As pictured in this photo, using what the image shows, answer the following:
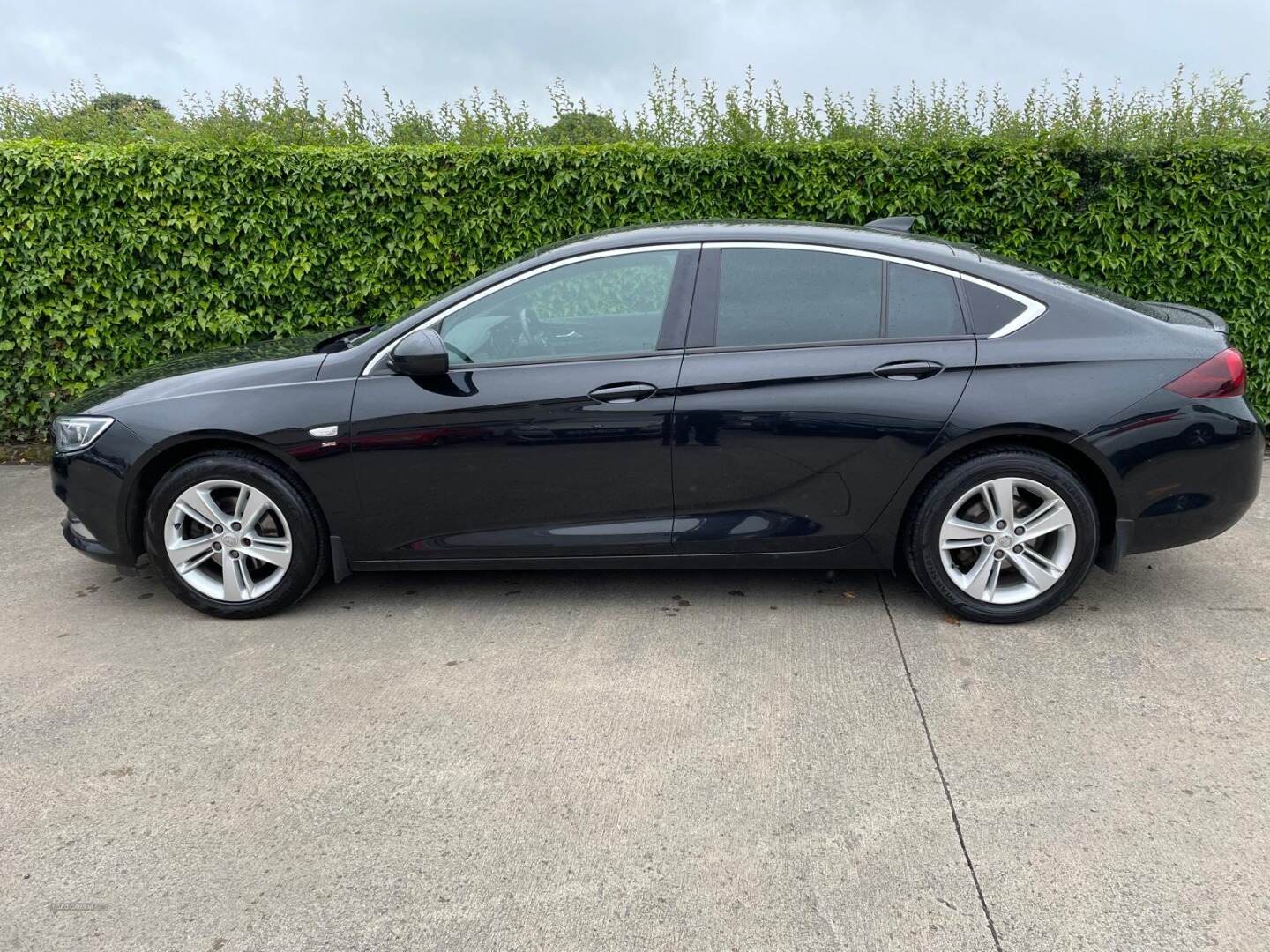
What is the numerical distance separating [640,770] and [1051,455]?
2087 millimetres

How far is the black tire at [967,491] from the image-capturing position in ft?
12.9

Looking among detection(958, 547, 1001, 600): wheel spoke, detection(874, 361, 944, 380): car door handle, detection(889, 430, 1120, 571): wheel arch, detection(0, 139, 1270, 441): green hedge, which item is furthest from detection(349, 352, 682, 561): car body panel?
detection(0, 139, 1270, 441): green hedge

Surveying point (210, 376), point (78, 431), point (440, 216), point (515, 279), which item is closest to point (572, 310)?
point (515, 279)

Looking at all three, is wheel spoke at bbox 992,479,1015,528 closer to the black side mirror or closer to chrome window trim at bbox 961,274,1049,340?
chrome window trim at bbox 961,274,1049,340

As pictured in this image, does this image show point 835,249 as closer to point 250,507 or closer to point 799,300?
point 799,300

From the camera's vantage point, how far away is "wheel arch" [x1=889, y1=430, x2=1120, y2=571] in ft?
12.8

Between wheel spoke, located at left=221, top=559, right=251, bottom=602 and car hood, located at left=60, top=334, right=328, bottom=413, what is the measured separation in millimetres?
719

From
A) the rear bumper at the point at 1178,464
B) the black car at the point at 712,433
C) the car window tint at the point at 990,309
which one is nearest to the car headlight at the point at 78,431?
the black car at the point at 712,433

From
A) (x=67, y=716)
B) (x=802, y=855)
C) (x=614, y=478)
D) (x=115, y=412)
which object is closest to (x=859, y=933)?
(x=802, y=855)

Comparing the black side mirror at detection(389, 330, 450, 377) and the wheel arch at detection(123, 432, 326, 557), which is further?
the wheel arch at detection(123, 432, 326, 557)

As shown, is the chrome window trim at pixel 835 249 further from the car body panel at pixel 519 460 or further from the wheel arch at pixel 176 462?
the wheel arch at pixel 176 462

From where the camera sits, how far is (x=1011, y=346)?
12.9 ft

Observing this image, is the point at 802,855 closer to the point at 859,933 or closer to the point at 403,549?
the point at 859,933

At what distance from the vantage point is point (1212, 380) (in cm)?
387
